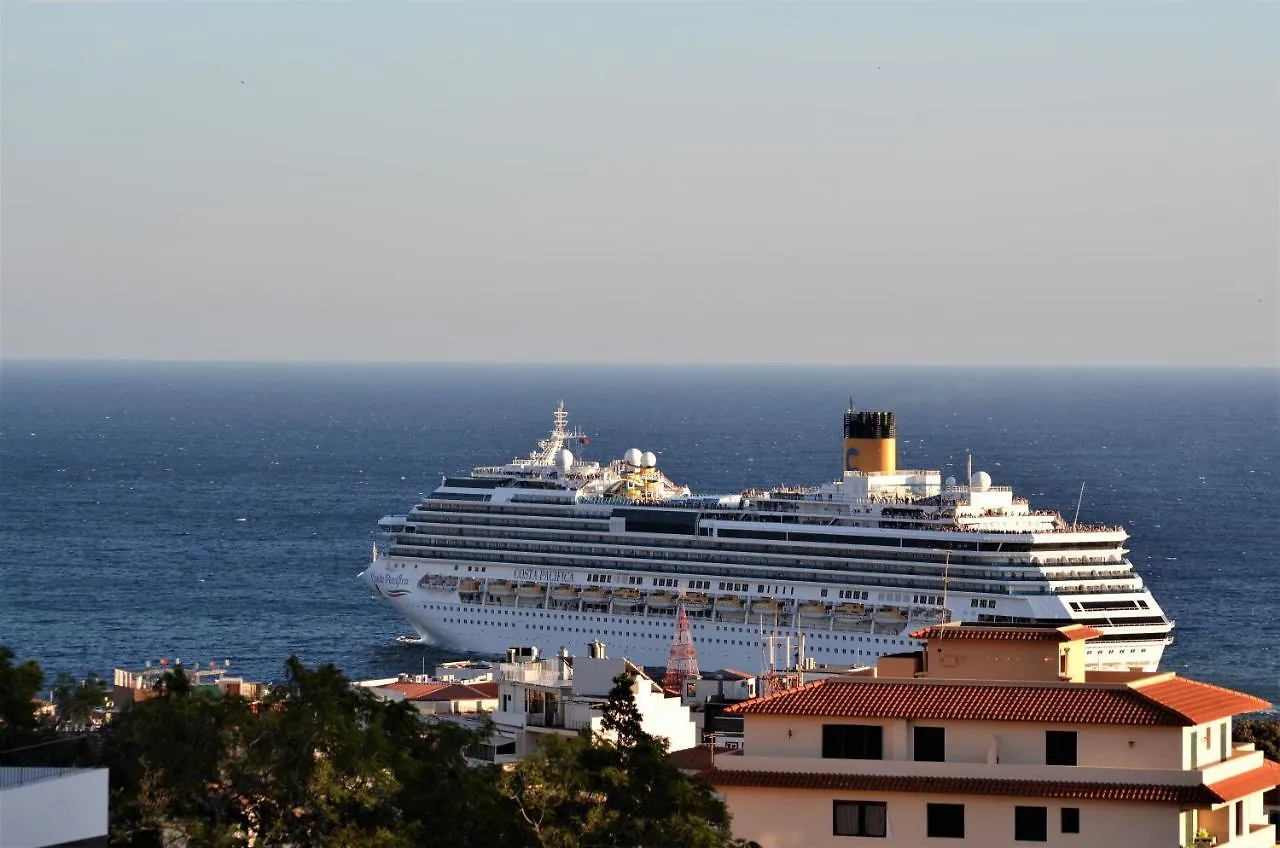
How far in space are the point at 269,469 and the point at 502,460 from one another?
16.0 meters

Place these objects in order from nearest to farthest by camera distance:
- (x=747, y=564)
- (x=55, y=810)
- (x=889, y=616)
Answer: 1. (x=55, y=810)
2. (x=889, y=616)
3. (x=747, y=564)

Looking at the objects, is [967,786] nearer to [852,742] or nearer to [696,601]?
[852,742]

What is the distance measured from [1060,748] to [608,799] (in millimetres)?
4163

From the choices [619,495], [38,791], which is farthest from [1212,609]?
[38,791]

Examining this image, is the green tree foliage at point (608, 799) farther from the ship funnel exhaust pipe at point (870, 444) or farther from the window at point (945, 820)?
the ship funnel exhaust pipe at point (870, 444)

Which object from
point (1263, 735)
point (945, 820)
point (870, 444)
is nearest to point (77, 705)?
point (945, 820)

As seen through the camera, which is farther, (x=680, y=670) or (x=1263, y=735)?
(x=680, y=670)

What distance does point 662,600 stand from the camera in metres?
83.6

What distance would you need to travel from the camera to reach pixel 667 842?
24.0 metres

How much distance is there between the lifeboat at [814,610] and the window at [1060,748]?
5513 cm

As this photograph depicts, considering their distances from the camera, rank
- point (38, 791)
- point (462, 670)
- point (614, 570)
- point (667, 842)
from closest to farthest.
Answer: point (38, 791) → point (667, 842) → point (462, 670) → point (614, 570)

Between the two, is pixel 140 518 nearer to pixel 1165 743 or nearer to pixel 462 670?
pixel 462 670

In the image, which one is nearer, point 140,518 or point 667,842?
point 667,842

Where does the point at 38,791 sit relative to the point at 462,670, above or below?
above
